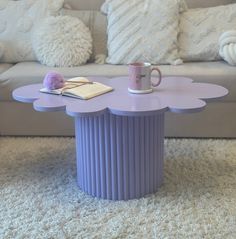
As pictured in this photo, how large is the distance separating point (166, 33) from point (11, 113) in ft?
3.49

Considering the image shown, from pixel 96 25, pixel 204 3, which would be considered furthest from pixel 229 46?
pixel 96 25

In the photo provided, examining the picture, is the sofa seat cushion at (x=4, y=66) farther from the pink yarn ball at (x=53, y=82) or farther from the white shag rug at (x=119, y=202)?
the pink yarn ball at (x=53, y=82)

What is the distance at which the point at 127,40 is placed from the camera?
2.70m

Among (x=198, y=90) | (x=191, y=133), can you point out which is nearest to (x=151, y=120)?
(x=198, y=90)

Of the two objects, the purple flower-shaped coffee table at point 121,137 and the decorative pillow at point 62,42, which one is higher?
the decorative pillow at point 62,42

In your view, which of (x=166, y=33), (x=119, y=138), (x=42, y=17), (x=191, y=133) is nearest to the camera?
(x=119, y=138)

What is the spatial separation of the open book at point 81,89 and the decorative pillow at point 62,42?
72cm

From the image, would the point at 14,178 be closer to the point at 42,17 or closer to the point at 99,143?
the point at 99,143

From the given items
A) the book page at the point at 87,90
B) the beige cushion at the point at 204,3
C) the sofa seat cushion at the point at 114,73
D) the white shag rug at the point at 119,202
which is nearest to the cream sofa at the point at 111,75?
the sofa seat cushion at the point at 114,73

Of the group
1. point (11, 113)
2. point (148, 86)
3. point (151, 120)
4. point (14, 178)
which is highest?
point (148, 86)

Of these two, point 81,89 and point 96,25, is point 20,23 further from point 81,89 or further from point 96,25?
point 81,89

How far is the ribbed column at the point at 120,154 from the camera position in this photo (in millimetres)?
1811

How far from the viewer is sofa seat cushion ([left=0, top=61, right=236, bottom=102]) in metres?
2.42

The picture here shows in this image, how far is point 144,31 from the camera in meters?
2.70
